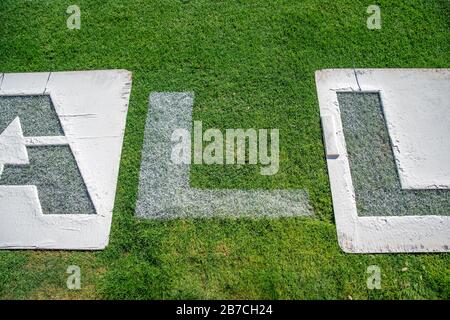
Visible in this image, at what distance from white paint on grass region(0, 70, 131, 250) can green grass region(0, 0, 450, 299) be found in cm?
17

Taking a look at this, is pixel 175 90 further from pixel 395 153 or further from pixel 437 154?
pixel 437 154

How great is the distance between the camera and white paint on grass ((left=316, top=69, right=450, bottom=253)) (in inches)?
192

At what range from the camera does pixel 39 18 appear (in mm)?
7020

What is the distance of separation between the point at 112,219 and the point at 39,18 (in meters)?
4.46

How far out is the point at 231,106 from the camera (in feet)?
19.3

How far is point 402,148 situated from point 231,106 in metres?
2.66

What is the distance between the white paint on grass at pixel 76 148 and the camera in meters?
5.06

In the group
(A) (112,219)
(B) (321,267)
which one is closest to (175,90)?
(A) (112,219)
